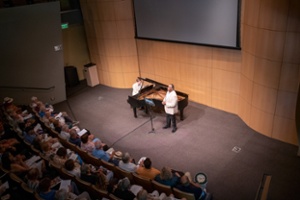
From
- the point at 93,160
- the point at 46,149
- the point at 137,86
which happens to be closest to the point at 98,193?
the point at 93,160

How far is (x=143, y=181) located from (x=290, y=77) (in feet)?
13.0

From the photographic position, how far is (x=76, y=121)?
8633 mm

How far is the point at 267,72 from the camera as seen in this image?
641 cm

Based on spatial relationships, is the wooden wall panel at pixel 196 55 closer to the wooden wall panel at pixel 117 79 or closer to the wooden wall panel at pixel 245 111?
the wooden wall panel at pixel 245 111

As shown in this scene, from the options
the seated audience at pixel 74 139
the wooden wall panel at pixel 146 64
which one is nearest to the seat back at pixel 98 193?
the seated audience at pixel 74 139

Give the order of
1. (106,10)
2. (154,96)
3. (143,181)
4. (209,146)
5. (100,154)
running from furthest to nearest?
(106,10)
(154,96)
(209,146)
(100,154)
(143,181)

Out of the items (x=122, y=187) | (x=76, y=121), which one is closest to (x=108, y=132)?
(x=76, y=121)

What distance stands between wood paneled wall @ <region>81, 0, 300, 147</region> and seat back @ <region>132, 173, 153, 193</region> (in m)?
3.78

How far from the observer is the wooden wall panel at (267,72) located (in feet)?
20.4

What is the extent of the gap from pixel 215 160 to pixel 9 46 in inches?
276

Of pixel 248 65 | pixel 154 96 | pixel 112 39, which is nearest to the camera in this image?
pixel 248 65

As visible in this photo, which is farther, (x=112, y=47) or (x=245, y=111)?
(x=112, y=47)

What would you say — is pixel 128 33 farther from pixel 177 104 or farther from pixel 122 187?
pixel 122 187

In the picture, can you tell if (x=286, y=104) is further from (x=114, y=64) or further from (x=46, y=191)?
(x=114, y=64)
